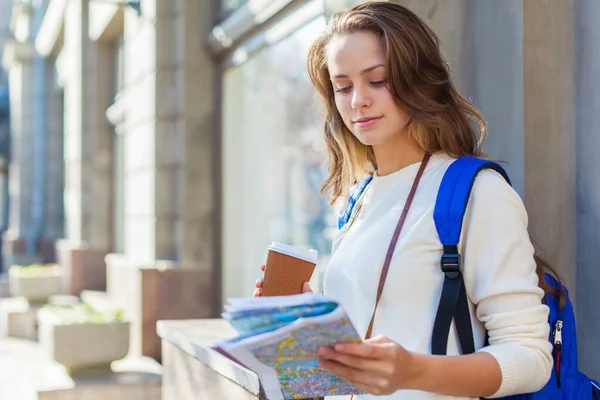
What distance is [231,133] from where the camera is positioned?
266 inches

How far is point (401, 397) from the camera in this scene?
1.93 metres

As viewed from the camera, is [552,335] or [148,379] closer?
[552,335]

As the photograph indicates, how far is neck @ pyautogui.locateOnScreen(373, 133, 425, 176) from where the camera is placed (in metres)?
2.13

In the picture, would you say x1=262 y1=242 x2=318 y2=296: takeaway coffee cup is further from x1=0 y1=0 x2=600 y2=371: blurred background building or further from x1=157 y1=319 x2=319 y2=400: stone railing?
x1=157 y1=319 x2=319 y2=400: stone railing

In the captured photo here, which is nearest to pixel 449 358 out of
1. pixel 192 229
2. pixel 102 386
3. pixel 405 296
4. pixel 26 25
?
pixel 405 296

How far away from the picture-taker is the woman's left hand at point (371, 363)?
150cm

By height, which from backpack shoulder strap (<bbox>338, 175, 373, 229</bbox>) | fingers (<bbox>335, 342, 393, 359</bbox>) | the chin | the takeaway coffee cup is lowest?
fingers (<bbox>335, 342, 393, 359</bbox>)

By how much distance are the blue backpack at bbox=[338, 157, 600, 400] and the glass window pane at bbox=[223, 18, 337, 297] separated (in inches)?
118

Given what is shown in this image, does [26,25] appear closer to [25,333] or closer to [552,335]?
[25,333]

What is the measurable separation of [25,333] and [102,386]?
16.5 feet

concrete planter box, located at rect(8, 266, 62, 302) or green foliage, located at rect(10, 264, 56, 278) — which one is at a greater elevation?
green foliage, located at rect(10, 264, 56, 278)

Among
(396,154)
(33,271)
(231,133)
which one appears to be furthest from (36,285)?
(396,154)

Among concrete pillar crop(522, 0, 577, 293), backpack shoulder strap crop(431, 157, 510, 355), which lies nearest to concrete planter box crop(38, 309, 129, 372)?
concrete pillar crop(522, 0, 577, 293)

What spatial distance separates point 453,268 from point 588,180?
4.00 feet
